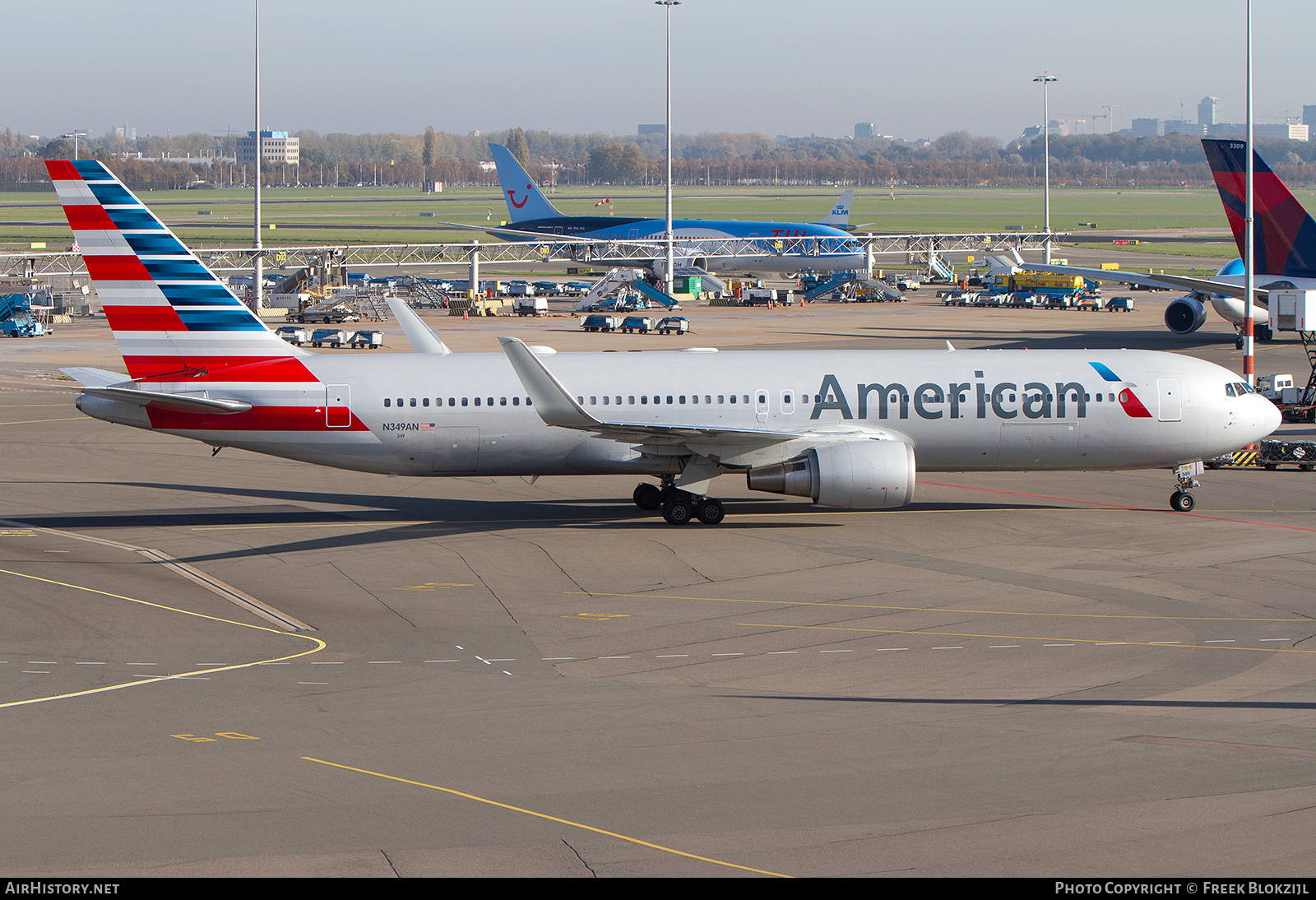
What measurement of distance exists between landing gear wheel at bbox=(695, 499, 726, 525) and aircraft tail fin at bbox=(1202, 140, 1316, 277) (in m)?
39.7

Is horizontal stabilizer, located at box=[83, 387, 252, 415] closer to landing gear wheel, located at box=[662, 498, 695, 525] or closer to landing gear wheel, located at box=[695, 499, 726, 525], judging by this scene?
landing gear wheel, located at box=[662, 498, 695, 525]

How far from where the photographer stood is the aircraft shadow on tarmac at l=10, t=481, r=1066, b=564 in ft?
119

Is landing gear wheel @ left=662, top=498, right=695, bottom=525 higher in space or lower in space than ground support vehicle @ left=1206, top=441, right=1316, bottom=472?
lower

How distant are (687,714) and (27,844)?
9.48 metres

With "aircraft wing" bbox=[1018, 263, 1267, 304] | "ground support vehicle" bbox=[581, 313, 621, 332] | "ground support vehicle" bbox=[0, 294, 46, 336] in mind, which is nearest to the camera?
"aircraft wing" bbox=[1018, 263, 1267, 304]

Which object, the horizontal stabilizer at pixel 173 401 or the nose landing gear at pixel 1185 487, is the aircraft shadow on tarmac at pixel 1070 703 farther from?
the horizontal stabilizer at pixel 173 401

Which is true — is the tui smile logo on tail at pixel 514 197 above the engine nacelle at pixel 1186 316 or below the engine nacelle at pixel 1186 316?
above

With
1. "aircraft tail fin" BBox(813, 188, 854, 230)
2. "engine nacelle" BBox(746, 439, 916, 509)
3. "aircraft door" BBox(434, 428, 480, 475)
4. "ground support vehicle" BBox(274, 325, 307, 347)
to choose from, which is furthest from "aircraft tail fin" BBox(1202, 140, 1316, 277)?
"aircraft tail fin" BBox(813, 188, 854, 230)

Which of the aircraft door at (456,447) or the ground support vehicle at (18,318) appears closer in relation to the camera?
the aircraft door at (456,447)

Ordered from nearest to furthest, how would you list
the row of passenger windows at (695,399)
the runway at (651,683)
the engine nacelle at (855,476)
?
the runway at (651,683)
the engine nacelle at (855,476)
the row of passenger windows at (695,399)

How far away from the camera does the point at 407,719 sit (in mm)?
20266

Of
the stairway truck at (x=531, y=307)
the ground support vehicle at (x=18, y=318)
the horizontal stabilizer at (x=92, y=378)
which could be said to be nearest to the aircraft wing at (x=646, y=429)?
the horizontal stabilizer at (x=92, y=378)

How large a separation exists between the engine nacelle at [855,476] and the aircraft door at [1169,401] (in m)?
8.16

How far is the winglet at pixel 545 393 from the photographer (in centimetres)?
3244
